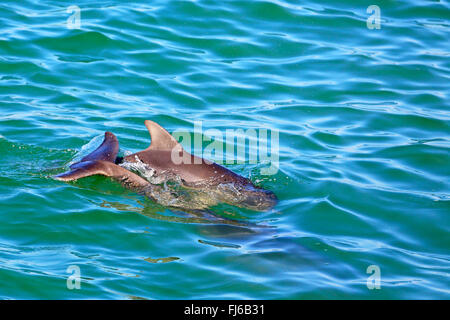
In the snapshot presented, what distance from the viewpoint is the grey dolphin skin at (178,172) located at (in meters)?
7.41

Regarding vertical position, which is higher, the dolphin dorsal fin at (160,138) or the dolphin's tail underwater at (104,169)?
the dolphin dorsal fin at (160,138)

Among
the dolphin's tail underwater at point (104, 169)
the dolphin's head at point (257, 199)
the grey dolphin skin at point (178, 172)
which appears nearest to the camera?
the dolphin's tail underwater at point (104, 169)

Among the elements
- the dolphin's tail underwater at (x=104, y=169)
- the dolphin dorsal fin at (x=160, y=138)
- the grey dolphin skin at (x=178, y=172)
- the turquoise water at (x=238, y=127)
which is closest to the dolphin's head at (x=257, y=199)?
the grey dolphin skin at (x=178, y=172)

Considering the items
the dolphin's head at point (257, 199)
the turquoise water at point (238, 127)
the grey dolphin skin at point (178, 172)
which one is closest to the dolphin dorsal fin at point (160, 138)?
the grey dolphin skin at point (178, 172)

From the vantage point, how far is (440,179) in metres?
8.83

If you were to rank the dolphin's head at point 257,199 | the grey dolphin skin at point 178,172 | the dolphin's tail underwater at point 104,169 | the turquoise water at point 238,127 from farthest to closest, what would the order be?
1. the dolphin's head at point 257,199
2. the grey dolphin skin at point 178,172
3. the dolphin's tail underwater at point 104,169
4. the turquoise water at point 238,127

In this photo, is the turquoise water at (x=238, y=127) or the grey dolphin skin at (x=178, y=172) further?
the grey dolphin skin at (x=178, y=172)

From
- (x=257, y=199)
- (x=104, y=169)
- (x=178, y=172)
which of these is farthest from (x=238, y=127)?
(x=104, y=169)

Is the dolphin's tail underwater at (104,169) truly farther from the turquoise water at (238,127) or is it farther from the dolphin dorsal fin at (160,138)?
the dolphin dorsal fin at (160,138)

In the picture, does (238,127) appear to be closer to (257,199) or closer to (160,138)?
(257,199)

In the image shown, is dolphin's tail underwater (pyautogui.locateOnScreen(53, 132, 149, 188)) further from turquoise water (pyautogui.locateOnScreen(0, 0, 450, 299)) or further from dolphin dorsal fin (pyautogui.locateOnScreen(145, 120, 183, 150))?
dolphin dorsal fin (pyautogui.locateOnScreen(145, 120, 183, 150))

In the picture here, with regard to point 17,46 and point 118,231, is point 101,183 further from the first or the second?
point 17,46

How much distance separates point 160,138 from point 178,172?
0.42 meters

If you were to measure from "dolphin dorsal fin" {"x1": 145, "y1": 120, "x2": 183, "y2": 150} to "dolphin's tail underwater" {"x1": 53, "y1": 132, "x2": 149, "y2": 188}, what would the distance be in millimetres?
432
